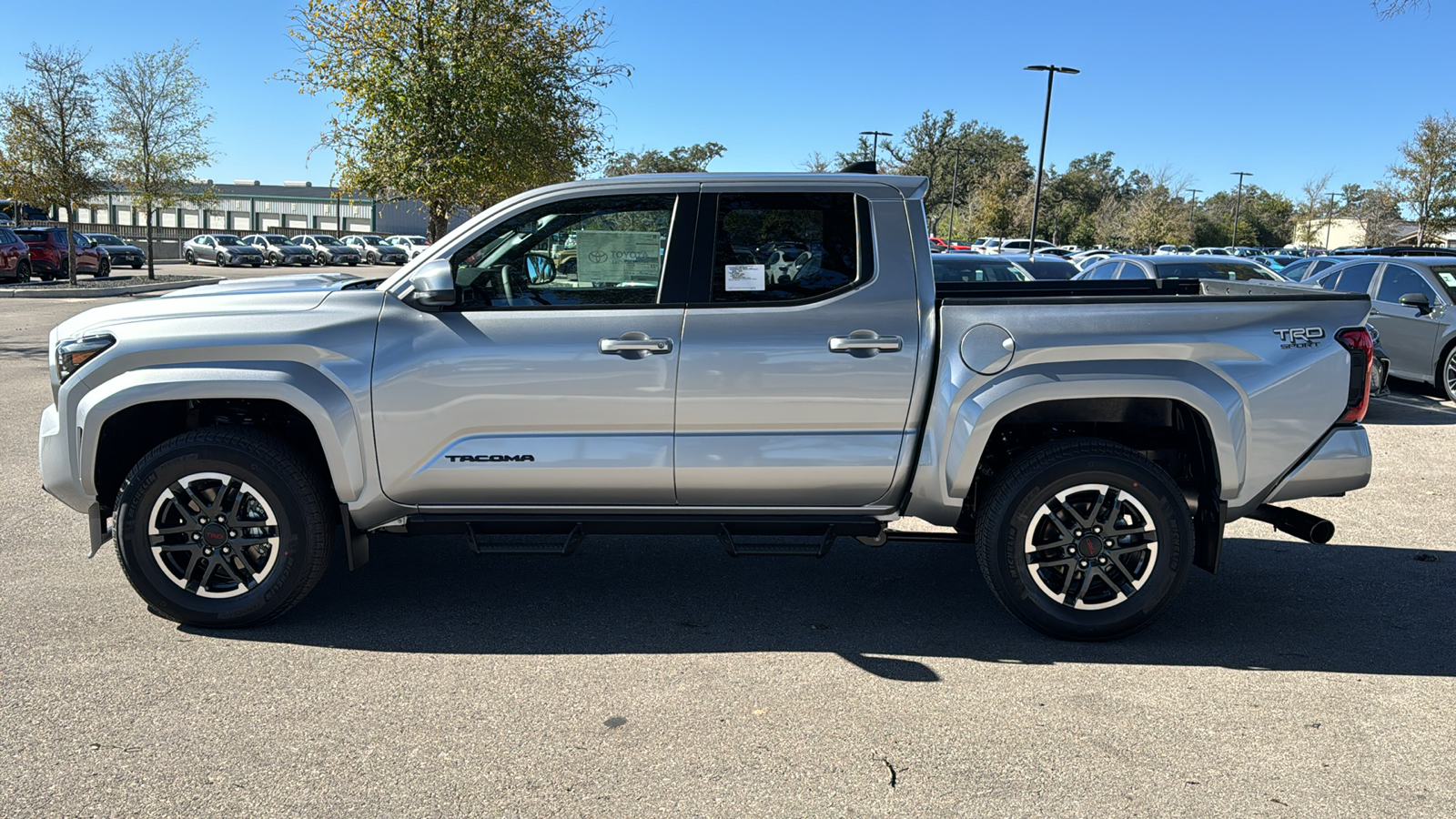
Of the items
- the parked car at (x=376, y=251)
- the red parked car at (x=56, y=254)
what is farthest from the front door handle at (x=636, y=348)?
the parked car at (x=376, y=251)

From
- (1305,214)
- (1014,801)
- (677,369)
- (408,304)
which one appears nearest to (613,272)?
(677,369)

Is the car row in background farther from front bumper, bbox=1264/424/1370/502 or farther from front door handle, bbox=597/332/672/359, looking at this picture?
front bumper, bbox=1264/424/1370/502

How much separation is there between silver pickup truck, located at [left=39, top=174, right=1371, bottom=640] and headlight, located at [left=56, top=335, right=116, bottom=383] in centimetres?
1

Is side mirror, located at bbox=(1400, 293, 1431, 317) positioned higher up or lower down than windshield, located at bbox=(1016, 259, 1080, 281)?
lower down

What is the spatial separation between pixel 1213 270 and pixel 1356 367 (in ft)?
26.8

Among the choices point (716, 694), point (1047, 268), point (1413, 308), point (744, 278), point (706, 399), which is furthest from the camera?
point (1047, 268)

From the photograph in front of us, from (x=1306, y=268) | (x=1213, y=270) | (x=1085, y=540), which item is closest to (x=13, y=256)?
(x=1213, y=270)

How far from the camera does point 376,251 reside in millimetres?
55594

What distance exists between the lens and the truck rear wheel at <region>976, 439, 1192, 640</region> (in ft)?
14.5

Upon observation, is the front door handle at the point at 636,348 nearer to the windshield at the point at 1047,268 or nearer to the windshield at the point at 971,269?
the windshield at the point at 971,269

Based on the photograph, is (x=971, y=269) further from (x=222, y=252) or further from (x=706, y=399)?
(x=222, y=252)

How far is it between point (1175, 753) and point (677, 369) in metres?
2.31

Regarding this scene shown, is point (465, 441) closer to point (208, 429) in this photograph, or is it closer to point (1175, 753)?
point (208, 429)

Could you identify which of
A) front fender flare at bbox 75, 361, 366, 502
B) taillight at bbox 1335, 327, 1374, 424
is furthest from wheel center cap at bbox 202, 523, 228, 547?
taillight at bbox 1335, 327, 1374, 424
